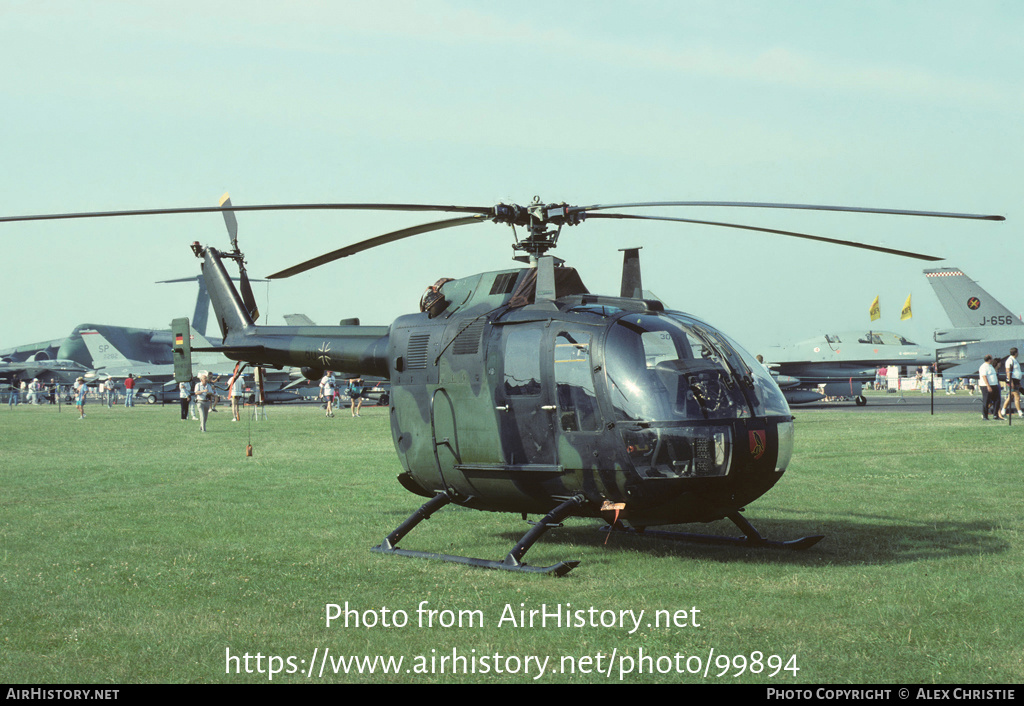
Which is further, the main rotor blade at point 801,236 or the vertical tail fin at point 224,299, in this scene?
the vertical tail fin at point 224,299

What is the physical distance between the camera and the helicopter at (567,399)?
7746 mm

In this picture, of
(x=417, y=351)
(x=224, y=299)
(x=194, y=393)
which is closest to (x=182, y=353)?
(x=224, y=299)

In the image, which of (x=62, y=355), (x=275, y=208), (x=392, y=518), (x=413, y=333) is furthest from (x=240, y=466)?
(x=62, y=355)

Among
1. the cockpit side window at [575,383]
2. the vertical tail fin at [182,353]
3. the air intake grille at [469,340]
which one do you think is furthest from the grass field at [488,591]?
the air intake grille at [469,340]

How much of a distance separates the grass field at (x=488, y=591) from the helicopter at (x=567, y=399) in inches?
26.0

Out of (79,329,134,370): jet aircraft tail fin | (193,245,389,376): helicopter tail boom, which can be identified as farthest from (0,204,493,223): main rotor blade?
(79,329,134,370): jet aircraft tail fin

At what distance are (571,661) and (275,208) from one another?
4547mm

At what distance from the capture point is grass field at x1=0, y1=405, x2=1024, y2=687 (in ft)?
18.2

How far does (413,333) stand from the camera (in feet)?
31.6

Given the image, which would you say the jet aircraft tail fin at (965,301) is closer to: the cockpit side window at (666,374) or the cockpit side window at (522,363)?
the cockpit side window at (666,374)

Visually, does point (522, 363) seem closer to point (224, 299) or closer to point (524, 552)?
point (524, 552)

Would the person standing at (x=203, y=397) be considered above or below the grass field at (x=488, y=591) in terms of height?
below

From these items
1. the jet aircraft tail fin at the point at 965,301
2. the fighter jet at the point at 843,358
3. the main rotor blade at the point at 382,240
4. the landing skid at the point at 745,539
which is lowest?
the fighter jet at the point at 843,358

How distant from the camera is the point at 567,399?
822cm
